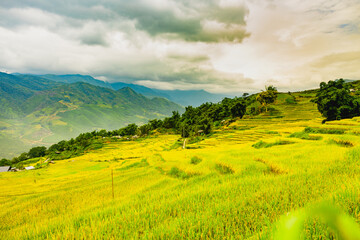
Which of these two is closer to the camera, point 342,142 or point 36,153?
point 342,142

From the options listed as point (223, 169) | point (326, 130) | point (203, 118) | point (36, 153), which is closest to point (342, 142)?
point (223, 169)

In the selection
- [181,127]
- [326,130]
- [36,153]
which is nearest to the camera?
[326,130]

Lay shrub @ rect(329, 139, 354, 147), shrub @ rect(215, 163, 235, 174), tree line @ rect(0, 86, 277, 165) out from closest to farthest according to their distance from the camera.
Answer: shrub @ rect(215, 163, 235, 174)
shrub @ rect(329, 139, 354, 147)
tree line @ rect(0, 86, 277, 165)

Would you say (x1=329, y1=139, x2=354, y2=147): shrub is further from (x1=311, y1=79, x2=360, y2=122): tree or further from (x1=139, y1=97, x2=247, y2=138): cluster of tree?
(x1=139, y1=97, x2=247, y2=138): cluster of tree

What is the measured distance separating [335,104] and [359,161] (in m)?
44.2

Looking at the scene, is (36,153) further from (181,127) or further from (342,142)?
(342,142)

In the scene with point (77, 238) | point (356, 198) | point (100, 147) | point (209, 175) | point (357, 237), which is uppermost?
point (357, 237)

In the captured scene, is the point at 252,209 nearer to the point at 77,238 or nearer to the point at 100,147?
the point at 77,238

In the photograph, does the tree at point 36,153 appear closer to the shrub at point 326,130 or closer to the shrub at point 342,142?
the shrub at point 326,130

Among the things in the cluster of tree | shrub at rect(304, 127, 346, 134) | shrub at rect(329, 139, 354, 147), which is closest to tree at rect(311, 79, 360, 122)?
shrub at rect(304, 127, 346, 134)

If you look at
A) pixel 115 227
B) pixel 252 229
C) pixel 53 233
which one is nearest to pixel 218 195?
pixel 252 229

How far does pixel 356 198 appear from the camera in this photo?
132 inches

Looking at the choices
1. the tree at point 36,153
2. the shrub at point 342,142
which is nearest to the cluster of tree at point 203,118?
the shrub at point 342,142

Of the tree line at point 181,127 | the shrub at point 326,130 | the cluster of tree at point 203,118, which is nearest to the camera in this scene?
the shrub at point 326,130
